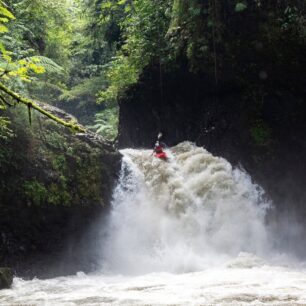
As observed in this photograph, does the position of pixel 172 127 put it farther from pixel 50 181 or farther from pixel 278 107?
pixel 50 181

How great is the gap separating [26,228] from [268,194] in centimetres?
607

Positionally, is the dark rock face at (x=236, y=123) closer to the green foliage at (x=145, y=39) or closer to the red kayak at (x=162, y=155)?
the green foliage at (x=145, y=39)

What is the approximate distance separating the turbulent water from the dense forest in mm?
671

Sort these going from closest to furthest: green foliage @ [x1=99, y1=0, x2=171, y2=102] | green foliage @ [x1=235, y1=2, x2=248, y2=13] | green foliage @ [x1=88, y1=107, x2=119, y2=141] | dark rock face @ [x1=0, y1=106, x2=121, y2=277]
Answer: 1. dark rock face @ [x1=0, y1=106, x2=121, y2=277]
2. green foliage @ [x1=235, y1=2, x2=248, y2=13]
3. green foliage @ [x1=99, y1=0, x2=171, y2=102]
4. green foliage @ [x1=88, y1=107, x2=119, y2=141]

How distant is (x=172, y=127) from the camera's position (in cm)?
1459

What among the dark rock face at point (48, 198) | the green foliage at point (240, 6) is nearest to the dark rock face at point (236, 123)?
the green foliage at point (240, 6)

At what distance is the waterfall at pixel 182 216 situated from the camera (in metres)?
10.5

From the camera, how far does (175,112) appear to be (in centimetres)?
1438

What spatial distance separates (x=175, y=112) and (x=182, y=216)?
430cm

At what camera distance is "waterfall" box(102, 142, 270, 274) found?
412 inches

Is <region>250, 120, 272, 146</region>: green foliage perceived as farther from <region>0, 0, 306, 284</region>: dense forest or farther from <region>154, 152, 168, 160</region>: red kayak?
<region>154, 152, 168, 160</region>: red kayak

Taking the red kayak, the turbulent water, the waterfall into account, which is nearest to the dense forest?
the waterfall

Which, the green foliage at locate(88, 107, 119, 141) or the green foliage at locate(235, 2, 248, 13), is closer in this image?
the green foliage at locate(235, 2, 248, 13)

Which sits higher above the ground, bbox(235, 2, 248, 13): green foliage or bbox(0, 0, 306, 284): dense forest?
bbox(235, 2, 248, 13): green foliage
